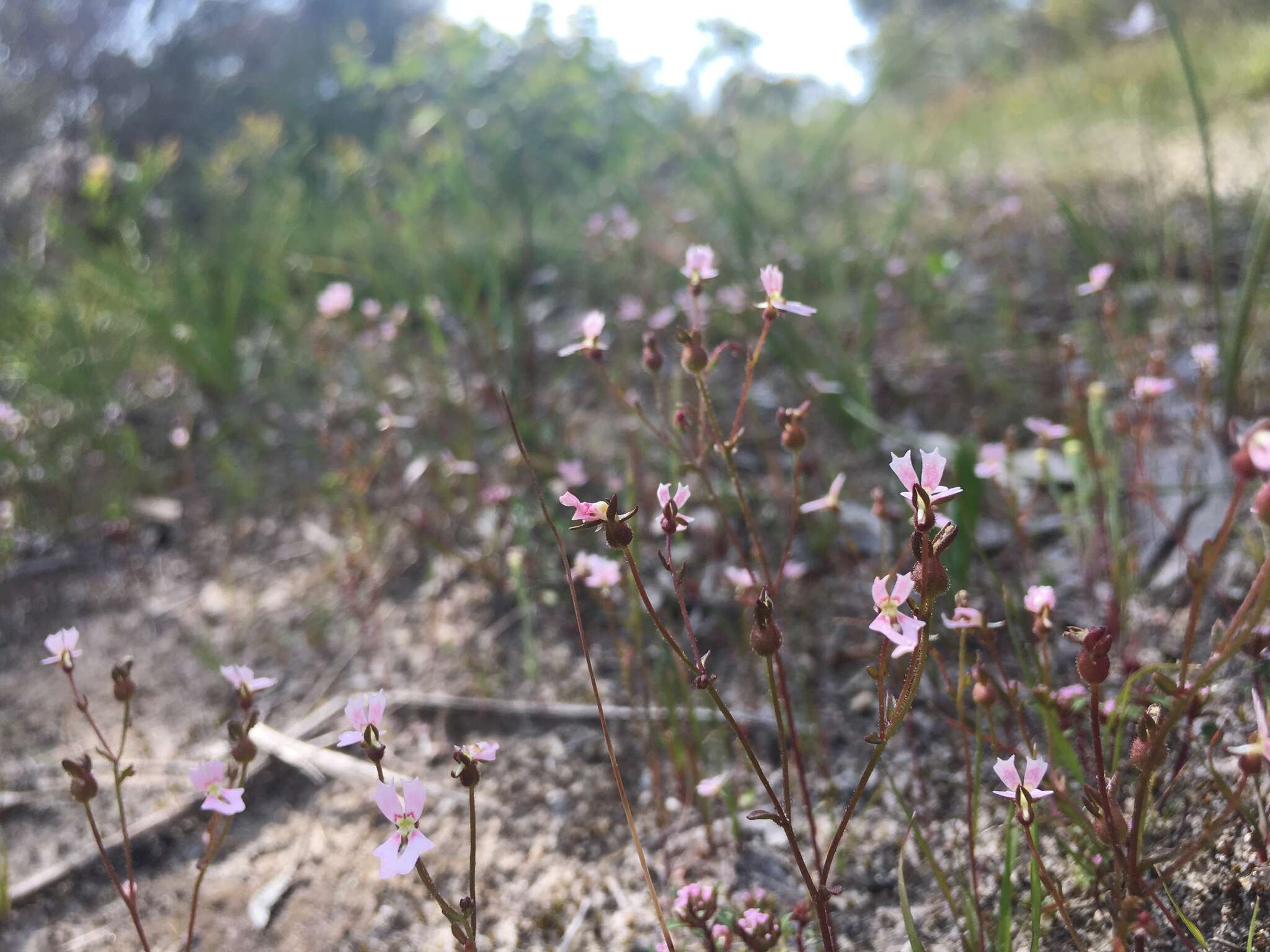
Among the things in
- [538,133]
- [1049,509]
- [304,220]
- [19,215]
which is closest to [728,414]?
[1049,509]

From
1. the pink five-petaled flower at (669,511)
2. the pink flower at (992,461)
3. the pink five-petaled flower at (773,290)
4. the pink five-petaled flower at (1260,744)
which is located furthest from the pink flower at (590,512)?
the pink flower at (992,461)

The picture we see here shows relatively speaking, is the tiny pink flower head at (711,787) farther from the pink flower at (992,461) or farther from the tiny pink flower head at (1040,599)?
the pink flower at (992,461)

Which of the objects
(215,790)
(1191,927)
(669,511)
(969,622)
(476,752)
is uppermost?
(669,511)

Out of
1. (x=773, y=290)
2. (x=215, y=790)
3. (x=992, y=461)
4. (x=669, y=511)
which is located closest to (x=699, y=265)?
(x=773, y=290)

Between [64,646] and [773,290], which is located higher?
[773,290]

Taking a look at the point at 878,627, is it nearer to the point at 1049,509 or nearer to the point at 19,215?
the point at 1049,509

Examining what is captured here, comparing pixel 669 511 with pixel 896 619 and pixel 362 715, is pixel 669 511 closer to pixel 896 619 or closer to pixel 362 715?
pixel 896 619
